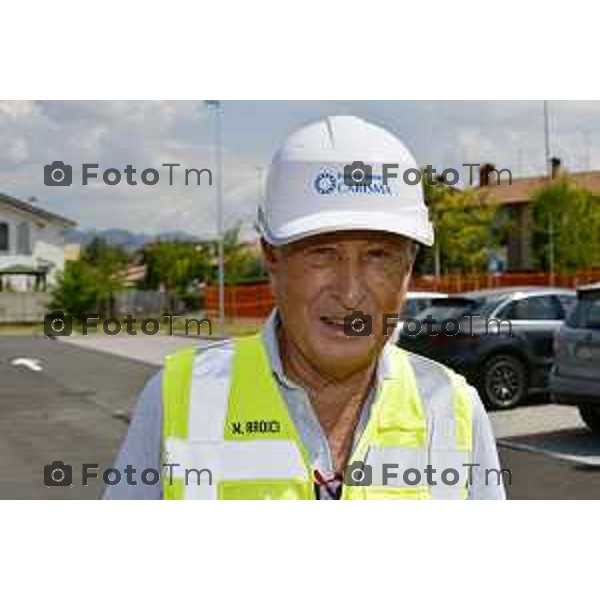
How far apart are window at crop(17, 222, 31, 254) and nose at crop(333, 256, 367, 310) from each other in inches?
1751

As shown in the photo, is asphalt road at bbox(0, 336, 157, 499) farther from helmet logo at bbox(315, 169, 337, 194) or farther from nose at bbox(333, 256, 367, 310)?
helmet logo at bbox(315, 169, 337, 194)

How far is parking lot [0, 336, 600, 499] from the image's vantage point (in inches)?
313

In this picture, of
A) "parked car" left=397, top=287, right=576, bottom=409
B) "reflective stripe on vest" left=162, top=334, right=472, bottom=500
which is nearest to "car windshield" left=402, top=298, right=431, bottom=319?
"parked car" left=397, top=287, right=576, bottom=409

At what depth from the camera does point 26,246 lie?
1800 inches

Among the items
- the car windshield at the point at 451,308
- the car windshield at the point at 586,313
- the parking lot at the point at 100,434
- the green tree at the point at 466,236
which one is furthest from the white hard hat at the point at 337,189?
the green tree at the point at 466,236

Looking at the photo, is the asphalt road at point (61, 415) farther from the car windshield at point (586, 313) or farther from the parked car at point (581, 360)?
the car windshield at point (586, 313)

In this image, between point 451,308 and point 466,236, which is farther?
point 466,236

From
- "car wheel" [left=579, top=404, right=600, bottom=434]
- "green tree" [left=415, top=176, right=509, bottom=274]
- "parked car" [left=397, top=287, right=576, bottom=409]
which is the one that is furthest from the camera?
"green tree" [left=415, top=176, right=509, bottom=274]

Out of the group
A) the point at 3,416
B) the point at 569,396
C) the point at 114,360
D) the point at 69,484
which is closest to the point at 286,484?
the point at 69,484

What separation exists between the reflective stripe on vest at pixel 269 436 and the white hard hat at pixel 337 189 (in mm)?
311

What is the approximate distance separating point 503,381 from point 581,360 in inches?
99.7

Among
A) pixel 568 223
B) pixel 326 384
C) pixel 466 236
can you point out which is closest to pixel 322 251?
pixel 326 384

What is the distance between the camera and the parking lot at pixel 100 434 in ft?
26.1

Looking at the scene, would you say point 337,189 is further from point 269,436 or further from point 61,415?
point 61,415
